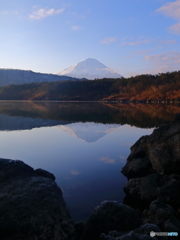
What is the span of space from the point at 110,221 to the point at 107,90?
131 metres

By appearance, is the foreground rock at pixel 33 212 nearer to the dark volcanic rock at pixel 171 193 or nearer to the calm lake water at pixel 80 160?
the calm lake water at pixel 80 160

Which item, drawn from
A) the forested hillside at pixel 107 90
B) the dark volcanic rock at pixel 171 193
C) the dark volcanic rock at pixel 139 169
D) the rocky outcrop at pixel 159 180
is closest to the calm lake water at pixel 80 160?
the dark volcanic rock at pixel 139 169

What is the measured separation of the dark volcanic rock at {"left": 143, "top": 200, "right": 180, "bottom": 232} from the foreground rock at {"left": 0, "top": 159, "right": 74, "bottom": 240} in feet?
7.18

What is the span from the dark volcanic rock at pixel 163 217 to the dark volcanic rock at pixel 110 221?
1.86ft

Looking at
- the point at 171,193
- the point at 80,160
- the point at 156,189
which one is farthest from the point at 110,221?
the point at 80,160

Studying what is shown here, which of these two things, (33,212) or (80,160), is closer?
(33,212)

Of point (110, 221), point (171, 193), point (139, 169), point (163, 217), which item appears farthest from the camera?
point (139, 169)

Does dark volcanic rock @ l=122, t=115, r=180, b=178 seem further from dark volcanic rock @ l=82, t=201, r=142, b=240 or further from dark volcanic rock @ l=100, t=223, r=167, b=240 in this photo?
dark volcanic rock @ l=100, t=223, r=167, b=240

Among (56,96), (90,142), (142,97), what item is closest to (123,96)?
(142,97)

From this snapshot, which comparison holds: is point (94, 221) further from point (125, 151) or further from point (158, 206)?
point (125, 151)

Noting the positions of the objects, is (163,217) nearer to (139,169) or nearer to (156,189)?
(156,189)

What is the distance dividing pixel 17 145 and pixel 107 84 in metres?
128

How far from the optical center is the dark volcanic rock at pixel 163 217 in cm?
550

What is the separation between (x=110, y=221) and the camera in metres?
5.49
